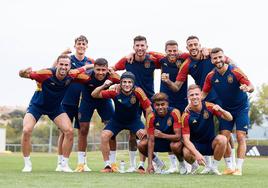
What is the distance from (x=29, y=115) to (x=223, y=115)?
3.88 meters

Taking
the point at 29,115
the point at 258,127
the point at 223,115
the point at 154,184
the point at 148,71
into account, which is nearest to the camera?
the point at 154,184

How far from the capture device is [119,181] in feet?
27.6

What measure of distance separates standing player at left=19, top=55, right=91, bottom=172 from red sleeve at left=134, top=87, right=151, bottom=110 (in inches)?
50.3

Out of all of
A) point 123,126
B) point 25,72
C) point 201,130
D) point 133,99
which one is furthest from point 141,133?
point 25,72

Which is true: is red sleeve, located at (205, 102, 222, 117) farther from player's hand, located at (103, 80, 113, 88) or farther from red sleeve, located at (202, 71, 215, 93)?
player's hand, located at (103, 80, 113, 88)

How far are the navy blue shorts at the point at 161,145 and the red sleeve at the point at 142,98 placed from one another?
0.71m

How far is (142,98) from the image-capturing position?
36.7ft

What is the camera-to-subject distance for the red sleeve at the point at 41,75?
1095cm

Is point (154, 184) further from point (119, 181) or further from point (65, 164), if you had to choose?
point (65, 164)

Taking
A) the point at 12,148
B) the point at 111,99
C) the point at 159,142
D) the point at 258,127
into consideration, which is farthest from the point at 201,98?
the point at 258,127

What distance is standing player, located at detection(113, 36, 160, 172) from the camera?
1188 centimetres

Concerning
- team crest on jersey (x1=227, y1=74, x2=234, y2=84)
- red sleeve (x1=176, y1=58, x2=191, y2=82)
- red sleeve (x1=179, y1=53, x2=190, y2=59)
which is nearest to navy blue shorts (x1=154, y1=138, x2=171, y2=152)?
→ red sleeve (x1=176, y1=58, x2=191, y2=82)

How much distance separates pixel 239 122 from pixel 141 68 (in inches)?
96.4

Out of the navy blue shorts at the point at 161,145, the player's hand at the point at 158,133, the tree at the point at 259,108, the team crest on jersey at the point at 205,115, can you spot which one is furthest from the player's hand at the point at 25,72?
the tree at the point at 259,108
